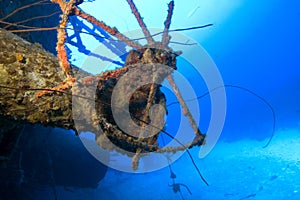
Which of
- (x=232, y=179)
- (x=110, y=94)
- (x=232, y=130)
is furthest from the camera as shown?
(x=232, y=130)

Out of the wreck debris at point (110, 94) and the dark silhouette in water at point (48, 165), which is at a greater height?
the wreck debris at point (110, 94)

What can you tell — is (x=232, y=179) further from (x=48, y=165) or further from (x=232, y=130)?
(x=232, y=130)

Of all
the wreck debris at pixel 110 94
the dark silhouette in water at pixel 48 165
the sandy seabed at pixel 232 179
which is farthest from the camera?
the sandy seabed at pixel 232 179

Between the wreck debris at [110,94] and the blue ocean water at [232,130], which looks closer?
the wreck debris at [110,94]

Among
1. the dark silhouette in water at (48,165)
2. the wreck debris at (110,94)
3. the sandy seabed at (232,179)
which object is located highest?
the wreck debris at (110,94)

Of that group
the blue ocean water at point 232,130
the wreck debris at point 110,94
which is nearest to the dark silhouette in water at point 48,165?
the blue ocean water at point 232,130

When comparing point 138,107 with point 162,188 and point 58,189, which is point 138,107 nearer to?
point 58,189

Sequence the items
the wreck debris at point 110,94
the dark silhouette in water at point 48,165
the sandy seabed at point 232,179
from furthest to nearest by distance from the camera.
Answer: the sandy seabed at point 232,179 < the dark silhouette in water at point 48,165 < the wreck debris at point 110,94

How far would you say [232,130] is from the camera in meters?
47.3

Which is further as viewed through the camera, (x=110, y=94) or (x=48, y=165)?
(x=48, y=165)

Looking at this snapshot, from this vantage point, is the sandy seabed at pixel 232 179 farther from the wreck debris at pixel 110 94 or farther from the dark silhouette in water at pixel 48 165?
the wreck debris at pixel 110 94

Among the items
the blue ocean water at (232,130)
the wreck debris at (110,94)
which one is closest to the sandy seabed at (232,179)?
the blue ocean water at (232,130)

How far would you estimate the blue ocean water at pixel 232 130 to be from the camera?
1038cm

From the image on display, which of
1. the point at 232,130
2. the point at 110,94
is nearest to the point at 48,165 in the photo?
the point at 110,94
